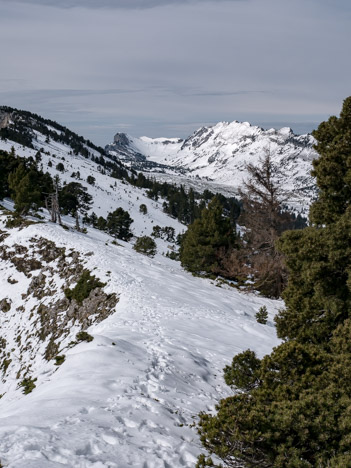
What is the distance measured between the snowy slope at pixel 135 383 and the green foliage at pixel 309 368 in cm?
135

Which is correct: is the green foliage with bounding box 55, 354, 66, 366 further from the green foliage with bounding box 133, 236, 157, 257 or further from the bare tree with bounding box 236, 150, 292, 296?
the green foliage with bounding box 133, 236, 157, 257

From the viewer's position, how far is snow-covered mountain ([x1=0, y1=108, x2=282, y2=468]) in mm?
6822

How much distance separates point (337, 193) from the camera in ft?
36.7

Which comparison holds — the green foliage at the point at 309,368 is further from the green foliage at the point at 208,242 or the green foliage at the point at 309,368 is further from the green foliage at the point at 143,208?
the green foliage at the point at 143,208

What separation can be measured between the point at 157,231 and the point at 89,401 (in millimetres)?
109604

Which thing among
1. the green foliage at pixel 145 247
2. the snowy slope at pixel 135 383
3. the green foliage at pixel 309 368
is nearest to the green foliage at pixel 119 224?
the green foliage at pixel 145 247

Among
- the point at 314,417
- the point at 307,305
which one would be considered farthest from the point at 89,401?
the point at 307,305

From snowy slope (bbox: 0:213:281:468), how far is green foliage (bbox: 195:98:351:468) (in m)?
1.35

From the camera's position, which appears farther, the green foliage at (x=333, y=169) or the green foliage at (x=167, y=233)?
the green foliage at (x=167, y=233)

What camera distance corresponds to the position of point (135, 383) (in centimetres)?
1023

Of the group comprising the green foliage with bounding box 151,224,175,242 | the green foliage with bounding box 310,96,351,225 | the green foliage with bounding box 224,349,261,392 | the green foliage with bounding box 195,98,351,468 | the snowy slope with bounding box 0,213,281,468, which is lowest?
Answer: the green foliage with bounding box 151,224,175,242

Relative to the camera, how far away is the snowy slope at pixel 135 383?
21.4ft

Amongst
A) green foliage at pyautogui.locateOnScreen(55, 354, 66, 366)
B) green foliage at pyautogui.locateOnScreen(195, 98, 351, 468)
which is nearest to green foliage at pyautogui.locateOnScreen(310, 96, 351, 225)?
green foliage at pyautogui.locateOnScreen(195, 98, 351, 468)

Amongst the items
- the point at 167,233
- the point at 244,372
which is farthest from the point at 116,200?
the point at 244,372
